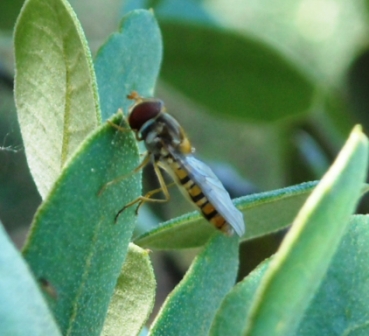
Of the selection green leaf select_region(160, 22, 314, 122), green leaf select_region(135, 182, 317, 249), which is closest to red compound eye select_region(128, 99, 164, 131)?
green leaf select_region(135, 182, 317, 249)

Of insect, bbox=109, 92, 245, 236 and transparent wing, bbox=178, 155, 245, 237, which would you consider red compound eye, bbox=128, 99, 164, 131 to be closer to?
insect, bbox=109, 92, 245, 236

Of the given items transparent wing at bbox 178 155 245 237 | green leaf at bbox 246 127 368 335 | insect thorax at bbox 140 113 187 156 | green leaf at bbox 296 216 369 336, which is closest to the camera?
green leaf at bbox 246 127 368 335

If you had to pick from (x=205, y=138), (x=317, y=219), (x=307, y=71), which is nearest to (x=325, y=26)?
(x=205, y=138)

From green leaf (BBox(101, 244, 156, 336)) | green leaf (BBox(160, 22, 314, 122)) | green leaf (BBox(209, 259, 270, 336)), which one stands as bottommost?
green leaf (BBox(160, 22, 314, 122))

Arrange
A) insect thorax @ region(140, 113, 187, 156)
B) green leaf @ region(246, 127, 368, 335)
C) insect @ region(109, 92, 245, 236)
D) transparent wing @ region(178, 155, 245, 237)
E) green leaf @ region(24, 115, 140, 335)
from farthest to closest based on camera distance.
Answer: insect thorax @ region(140, 113, 187, 156)
insect @ region(109, 92, 245, 236)
transparent wing @ region(178, 155, 245, 237)
green leaf @ region(24, 115, 140, 335)
green leaf @ region(246, 127, 368, 335)

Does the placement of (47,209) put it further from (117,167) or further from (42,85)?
(42,85)

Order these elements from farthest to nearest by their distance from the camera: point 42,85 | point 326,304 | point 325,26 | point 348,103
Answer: point 325,26
point 348,103
point 42,85
point 326,304

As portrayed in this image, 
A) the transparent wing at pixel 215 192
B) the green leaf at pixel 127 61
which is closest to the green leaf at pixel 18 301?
the transparent wing at pixel 215 192

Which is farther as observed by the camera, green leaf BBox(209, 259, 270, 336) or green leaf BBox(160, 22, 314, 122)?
green leaf BBox(160, 22, 314, 122)
